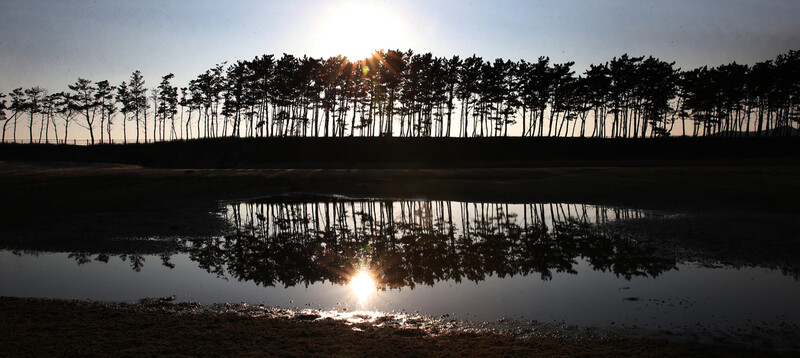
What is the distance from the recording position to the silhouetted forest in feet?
39.6

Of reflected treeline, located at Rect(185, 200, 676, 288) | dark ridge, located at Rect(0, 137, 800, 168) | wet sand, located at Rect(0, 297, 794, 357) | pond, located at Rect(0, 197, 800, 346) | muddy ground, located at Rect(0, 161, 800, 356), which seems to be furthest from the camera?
dark ridge, located at Rect(0, 137, 800, 168)

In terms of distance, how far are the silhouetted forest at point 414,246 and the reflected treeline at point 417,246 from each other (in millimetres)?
27

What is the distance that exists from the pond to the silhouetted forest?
0.19 ft

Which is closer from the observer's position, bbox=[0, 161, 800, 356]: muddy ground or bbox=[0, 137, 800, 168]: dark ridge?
bbox=[0, 161, 800, 356]: muddy ground

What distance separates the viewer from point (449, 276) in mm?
11562

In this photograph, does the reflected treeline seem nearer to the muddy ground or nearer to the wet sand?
the muddy ground

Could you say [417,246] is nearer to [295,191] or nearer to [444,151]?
[295,191]

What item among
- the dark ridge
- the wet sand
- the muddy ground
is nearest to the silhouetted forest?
the muddy ground

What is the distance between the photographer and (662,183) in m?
29.5

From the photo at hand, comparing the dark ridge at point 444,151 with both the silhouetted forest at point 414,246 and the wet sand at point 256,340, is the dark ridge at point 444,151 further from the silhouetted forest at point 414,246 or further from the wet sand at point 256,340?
the wet sand at point 256,340

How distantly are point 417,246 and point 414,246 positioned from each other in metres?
0.10

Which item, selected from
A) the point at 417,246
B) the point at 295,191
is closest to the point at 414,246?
the point at 417,246

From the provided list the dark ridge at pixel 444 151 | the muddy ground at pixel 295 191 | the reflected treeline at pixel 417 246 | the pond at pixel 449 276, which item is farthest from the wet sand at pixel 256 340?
the dark ridge at pixel 444 151

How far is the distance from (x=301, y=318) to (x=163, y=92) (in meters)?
99.6
